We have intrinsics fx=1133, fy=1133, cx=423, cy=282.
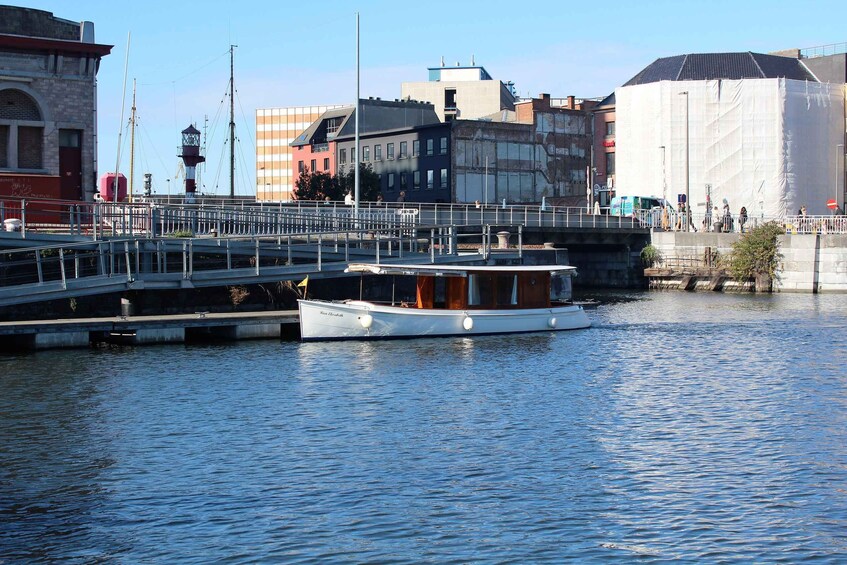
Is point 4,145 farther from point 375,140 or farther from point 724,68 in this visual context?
point 375,140

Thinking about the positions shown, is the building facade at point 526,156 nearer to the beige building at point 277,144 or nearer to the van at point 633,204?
the van at point 633,204

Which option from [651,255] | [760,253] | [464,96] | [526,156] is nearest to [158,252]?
[760,253]

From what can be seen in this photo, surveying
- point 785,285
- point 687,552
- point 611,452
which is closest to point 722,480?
point 611,452

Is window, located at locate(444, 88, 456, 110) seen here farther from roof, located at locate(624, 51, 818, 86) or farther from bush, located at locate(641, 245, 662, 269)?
bush, located at locate(641, 245, 662, 269)

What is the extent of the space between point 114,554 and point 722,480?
10823 millimetres

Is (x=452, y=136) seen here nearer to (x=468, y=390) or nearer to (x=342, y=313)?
(x=342, y=313)

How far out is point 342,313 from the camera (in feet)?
131

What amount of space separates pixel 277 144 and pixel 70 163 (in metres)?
121

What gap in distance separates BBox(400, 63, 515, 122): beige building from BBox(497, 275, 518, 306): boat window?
9409 centimetres

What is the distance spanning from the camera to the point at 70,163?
52594mm

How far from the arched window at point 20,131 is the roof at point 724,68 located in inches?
2303

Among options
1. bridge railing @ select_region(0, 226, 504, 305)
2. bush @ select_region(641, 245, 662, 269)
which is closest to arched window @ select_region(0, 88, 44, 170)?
bridge railing @ select_region(0, 226, 504, 305)

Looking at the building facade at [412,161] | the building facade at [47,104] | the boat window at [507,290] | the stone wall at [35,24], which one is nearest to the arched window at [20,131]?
the building facade at [47,104]

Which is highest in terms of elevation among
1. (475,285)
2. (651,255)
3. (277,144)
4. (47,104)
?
(277,144)
